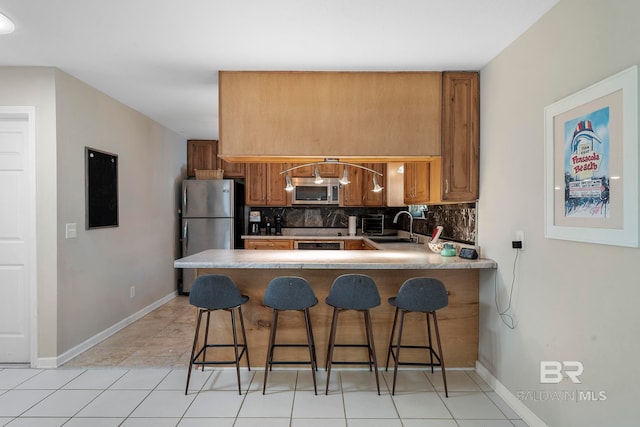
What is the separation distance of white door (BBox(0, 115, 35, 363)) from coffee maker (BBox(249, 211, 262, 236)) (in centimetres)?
312

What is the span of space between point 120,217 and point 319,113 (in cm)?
245

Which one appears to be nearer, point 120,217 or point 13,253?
point 13,253

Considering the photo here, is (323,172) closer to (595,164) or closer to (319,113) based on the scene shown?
(319,113)

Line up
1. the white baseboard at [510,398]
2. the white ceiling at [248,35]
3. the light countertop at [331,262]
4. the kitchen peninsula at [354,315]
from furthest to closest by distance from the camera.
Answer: the kitchen peninsula at [354,315]
the light countertop at [331,262]
the white baseboard at [510,398]
the white ceiling at [248,35]

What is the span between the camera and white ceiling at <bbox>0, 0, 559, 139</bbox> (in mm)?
2086

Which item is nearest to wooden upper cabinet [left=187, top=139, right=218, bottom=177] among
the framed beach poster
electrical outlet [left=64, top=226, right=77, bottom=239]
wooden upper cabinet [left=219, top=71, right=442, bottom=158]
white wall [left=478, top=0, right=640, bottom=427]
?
electrical outlet [left=64, top=226, right=77, bottom=239]

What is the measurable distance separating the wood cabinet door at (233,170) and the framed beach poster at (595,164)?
4.49m

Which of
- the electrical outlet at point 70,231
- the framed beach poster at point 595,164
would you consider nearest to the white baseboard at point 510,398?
the framed beach poster at point 595,164

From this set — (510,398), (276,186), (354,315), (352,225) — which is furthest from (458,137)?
(276,186)

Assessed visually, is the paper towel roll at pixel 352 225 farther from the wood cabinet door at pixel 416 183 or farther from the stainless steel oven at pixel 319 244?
the wood cabinet door at pixel 416 183

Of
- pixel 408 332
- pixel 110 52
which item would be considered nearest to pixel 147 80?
pixel 110 52

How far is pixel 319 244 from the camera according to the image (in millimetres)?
5344

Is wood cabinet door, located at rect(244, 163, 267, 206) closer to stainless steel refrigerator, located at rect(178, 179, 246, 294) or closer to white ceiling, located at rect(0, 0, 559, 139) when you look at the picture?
stainless steel refrigerator, located at rect(178, 179, 246, 294)

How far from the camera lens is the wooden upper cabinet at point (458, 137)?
3029 mm
